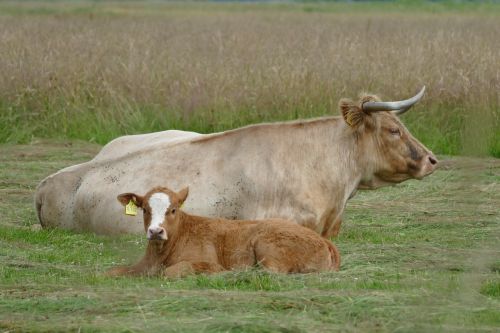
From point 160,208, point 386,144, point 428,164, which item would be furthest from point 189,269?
point 428,164

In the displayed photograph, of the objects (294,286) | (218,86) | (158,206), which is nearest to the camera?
(294,286)

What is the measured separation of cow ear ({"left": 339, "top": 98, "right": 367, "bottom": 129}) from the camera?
995 cm

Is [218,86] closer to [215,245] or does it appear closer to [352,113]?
[352,113]

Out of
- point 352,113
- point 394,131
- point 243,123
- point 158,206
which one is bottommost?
point 243,123

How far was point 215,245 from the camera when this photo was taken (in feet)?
26.7

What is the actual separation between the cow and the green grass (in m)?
0.23

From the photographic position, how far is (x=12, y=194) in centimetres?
1184

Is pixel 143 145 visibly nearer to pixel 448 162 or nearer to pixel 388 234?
pixel 388 234

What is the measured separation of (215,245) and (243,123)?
758 cm

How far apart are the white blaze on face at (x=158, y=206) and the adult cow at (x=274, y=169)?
176cm

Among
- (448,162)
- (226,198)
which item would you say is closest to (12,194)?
(226,198)

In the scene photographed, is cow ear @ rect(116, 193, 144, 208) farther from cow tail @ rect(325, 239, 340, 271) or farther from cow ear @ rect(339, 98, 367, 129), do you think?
Answer: cow ear @ rect(339, 98, 367, 129)

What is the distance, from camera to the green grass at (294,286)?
5.82 metres

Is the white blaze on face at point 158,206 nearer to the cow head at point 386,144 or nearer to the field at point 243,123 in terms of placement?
the field at point 243,123
